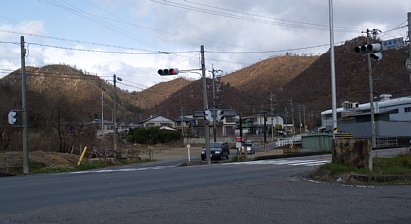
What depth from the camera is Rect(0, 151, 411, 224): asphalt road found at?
9727 mm

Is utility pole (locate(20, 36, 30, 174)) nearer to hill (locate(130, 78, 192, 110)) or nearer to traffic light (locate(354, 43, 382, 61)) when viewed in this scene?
traffic light (locate(354, 43, 382, 61))

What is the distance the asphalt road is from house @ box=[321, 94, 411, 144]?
4427 centimetres

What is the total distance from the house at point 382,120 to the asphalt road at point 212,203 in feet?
145

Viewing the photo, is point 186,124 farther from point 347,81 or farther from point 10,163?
point 10,163

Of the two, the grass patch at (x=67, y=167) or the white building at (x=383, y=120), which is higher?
the white building at (x=383, y=120)

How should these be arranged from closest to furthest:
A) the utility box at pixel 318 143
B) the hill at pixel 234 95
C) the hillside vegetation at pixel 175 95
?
the utility box at pixel 318 143 < the hillside vegetation at pixel 175 95 < the hill at pixel 234 95

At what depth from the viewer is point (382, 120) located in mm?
70000

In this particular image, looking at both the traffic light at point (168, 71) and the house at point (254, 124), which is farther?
the house at point (254, 124)

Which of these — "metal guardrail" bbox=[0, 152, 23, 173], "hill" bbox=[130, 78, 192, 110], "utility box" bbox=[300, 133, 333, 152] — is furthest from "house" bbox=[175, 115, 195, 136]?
"metal guardrail" bbox=[0, 152, 23, 173]

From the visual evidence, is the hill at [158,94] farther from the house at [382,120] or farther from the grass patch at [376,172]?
the grass patch at [376,172]

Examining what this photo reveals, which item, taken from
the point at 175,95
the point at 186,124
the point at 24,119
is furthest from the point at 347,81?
the point at 24,119

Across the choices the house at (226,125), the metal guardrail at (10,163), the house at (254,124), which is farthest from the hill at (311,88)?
the metal guardrail at (10,163)

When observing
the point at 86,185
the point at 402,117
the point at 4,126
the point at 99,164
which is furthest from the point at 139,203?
the point at 402,117

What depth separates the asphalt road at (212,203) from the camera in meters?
9.73
